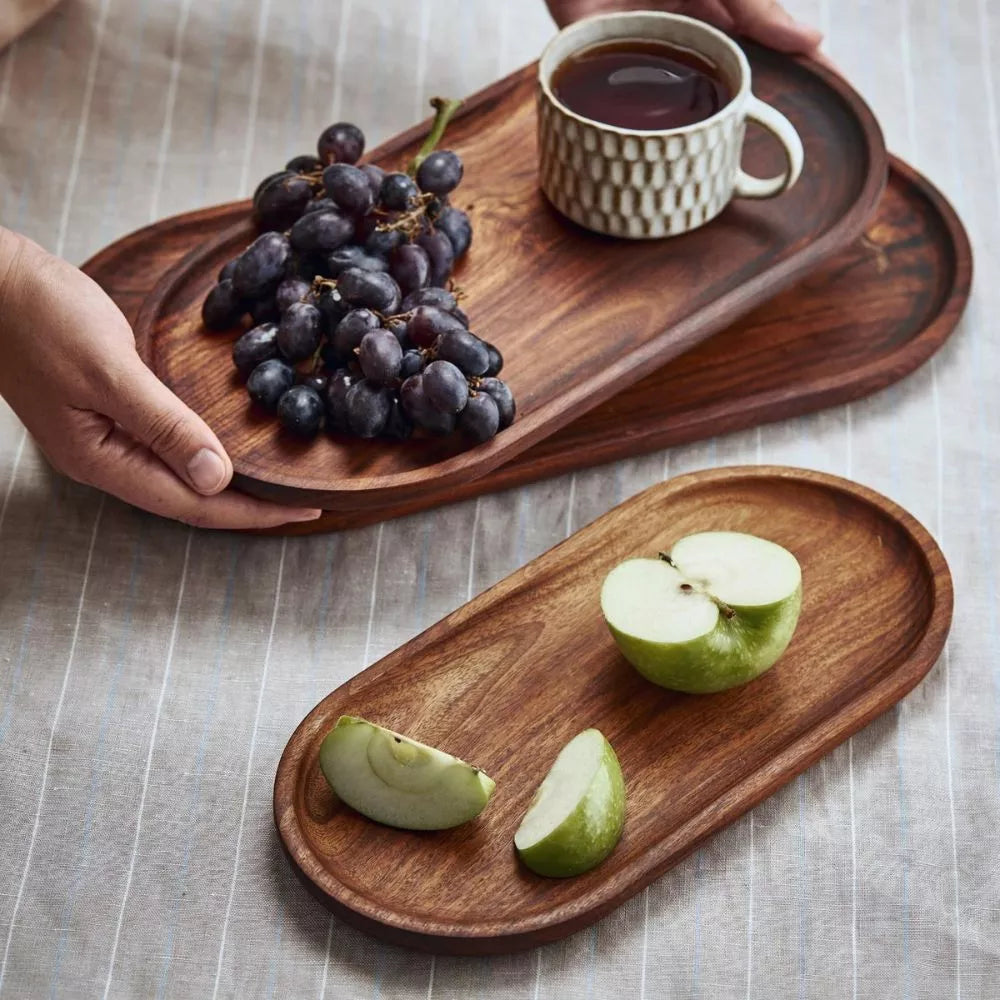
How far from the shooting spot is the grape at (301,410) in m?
1.11

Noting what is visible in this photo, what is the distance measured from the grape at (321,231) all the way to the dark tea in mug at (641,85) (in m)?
0.25

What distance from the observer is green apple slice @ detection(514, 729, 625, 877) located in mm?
908

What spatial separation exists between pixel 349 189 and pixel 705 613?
491mm

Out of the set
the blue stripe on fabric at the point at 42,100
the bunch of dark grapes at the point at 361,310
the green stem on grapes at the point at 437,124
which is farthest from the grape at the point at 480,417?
the blue stripe on fabric at the point at 42,100

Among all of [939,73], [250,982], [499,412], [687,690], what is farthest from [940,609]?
[939,73]

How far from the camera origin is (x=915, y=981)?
0.95m

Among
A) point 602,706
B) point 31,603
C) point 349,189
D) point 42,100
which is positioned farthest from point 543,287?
point 42,100

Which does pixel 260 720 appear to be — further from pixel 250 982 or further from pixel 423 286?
pixel 423 286

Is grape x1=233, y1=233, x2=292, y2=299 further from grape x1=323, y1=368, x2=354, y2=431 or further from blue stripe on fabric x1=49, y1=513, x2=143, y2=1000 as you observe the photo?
blue stripe on fabric x1=49, y1=513, x2=143, y2=1000

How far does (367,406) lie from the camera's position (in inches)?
43.1

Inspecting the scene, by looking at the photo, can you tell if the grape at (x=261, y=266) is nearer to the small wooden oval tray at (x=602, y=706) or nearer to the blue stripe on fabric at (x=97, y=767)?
the blue stripe on fabric at (x=97, y=767)

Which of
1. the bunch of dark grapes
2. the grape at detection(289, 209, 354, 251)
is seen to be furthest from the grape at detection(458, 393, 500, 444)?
the grape at detection(289, 209, 354, 251)

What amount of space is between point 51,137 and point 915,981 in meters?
1.28

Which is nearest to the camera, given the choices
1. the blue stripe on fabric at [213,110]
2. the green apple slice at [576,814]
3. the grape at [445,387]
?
the green apple slice at [576,814]
